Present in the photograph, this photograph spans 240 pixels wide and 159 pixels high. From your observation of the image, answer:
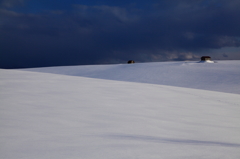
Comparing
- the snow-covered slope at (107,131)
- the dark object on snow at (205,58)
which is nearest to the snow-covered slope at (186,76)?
the dark object on snow at (205,58)

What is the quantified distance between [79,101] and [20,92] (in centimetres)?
144

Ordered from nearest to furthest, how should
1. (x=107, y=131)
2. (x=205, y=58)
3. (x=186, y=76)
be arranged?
(x=107, y=131)
(x=186, y=76)
(x=205, y=58)

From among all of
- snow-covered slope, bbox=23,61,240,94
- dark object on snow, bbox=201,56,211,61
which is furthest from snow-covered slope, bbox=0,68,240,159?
dark object on snow, bbox=201,56,211,61

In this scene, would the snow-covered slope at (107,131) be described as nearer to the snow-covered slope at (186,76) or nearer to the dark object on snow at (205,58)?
the snow-covered slope at (186,76)

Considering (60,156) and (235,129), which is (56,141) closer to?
(60,156)

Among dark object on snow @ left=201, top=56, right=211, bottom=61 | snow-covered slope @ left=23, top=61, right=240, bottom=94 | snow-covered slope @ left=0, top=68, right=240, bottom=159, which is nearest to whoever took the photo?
Answer: snow-covered slope @ left=0, top=68, right=240, bottom=159

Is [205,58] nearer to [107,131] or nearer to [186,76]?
[186,76]

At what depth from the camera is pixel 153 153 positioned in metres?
1.83

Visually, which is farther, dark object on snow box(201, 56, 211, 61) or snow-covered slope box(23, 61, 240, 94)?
dark object on snow box(201, 56, 211, 61)

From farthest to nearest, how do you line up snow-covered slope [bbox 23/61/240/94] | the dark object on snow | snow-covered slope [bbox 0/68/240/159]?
the dark object on snow → snow-covered slope [bbox 23/61/240/94] → snow-covered slope [bbox 0/68/240/159]

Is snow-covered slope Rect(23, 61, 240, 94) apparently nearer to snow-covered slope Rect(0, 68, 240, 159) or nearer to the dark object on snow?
the dark object on snow

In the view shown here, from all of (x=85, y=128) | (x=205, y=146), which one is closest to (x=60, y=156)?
(x=85, y=128)

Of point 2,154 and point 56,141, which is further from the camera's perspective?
point 56,141

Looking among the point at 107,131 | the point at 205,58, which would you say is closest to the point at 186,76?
the point at 205,58
